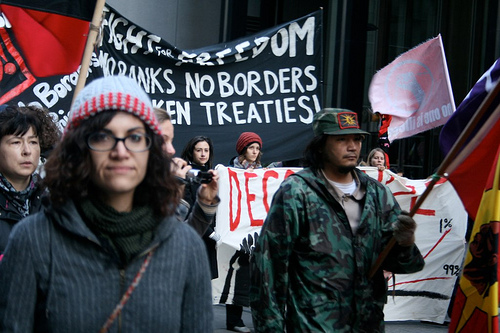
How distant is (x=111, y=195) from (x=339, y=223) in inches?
78.3

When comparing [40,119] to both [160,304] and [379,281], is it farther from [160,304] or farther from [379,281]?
[160,304]

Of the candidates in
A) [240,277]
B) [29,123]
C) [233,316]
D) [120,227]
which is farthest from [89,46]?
[233,316]

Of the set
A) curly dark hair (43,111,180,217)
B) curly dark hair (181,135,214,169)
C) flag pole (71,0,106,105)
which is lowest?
curly dark hair (43,111,180,217)

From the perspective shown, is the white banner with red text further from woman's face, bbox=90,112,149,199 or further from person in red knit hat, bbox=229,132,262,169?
woman's face, bbox=90,112,149,199

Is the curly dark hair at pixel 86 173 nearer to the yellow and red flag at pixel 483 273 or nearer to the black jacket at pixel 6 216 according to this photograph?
the black jacket at pixel 6 216

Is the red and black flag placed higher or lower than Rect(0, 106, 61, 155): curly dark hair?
higher

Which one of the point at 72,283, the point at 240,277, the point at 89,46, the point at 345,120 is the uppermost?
the point at 89,46

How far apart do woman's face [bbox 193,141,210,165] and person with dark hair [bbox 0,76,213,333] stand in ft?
14.8

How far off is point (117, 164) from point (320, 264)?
196 centimetres

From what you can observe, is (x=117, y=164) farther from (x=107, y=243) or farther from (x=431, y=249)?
(x=431, y=249)

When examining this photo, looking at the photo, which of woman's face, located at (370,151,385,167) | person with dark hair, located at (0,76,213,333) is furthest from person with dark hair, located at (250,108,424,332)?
woman's face, located at (370,151,385,167)

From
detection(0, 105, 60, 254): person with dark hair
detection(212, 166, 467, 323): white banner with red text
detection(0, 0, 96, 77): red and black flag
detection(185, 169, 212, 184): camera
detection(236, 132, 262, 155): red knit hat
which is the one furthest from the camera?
detection(212, 166, 467, 323): white banner with red text

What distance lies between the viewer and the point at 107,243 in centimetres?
214

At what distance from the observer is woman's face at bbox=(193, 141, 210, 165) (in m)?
6.83
